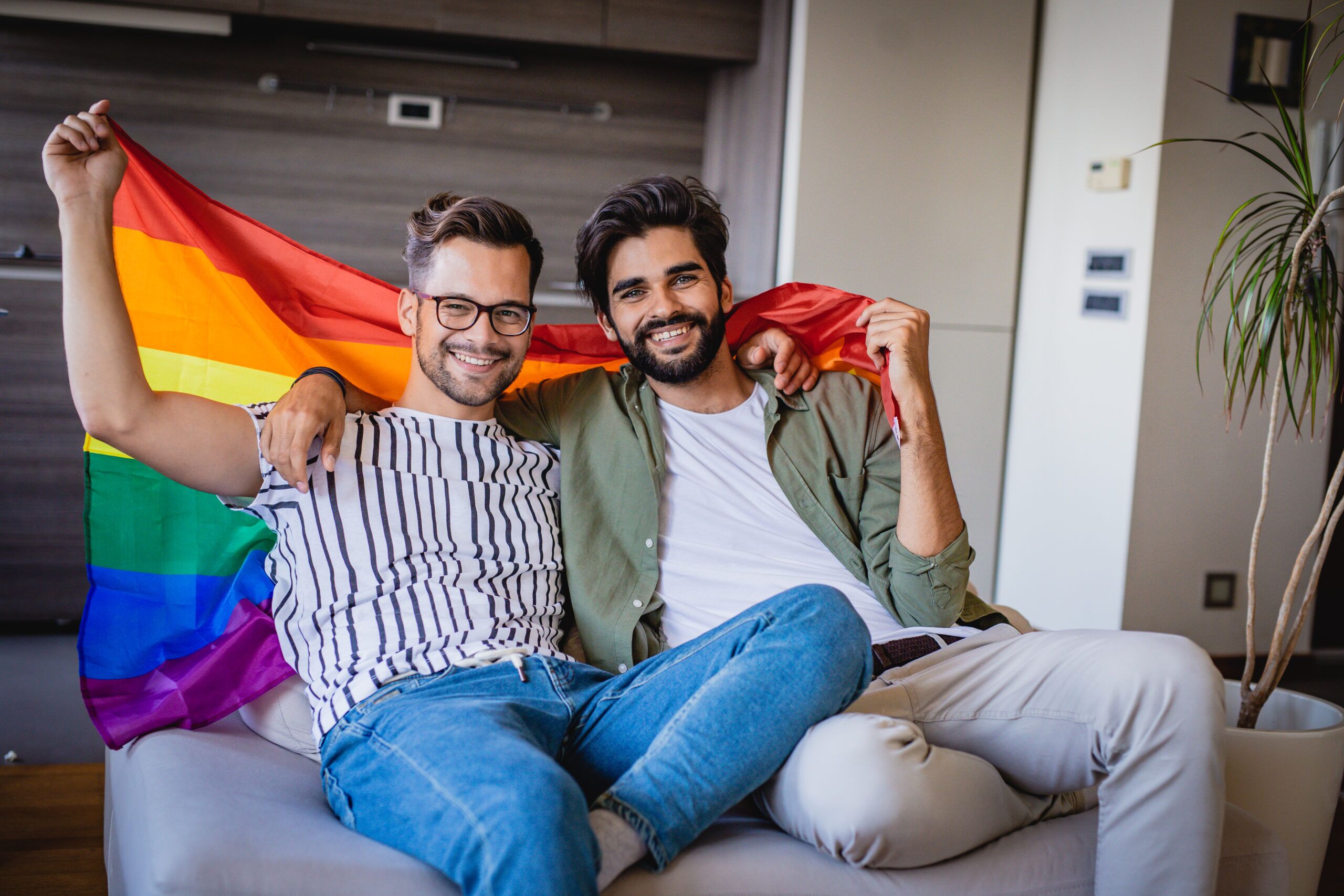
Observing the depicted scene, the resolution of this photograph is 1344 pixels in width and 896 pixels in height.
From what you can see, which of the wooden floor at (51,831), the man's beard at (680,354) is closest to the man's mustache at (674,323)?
the man's beard at (680,354)

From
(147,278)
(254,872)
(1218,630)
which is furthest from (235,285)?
(1218,630)

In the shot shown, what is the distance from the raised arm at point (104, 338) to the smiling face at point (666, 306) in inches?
27.0

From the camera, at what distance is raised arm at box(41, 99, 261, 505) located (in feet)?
4.33

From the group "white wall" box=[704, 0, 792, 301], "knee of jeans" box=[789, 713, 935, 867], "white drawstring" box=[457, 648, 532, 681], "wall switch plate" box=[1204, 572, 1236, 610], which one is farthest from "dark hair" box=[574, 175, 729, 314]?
"wall switch plate" box=[1204, 572, 1236, 610]

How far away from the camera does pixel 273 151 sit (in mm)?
3500

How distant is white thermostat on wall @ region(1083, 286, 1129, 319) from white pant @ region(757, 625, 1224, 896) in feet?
6.50

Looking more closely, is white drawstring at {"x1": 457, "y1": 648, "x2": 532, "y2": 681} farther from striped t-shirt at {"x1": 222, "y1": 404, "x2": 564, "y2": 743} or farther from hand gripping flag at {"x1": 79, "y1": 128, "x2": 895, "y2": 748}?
hand gripping flag at {"x1": 79, "y1": 128, "x2": 895, "y2": 748}

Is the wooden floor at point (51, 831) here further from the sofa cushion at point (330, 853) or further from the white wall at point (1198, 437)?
the white wall at point (1198, 437)

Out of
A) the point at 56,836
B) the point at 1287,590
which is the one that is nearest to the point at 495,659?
the point at 56,836

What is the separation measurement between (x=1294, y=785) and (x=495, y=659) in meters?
1.21

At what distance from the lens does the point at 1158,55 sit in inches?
118

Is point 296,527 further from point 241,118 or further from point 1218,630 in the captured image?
point 1218,630

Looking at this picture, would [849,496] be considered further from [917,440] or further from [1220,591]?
[1220,591]

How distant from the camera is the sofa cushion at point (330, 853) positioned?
1.12 m
